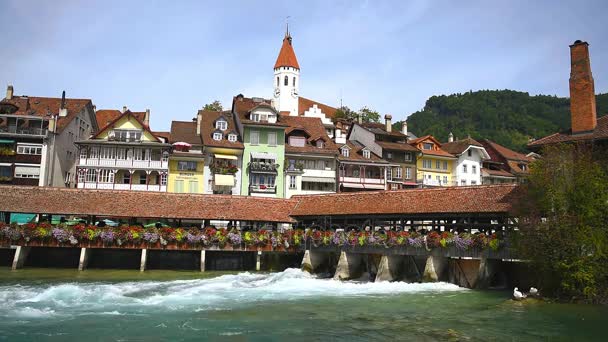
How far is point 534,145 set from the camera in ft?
95.3

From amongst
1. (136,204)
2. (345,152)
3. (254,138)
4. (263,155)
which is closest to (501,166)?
(345,152)

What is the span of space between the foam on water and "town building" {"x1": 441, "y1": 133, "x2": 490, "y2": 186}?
32.8m

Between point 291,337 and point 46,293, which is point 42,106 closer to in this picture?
point 46,293

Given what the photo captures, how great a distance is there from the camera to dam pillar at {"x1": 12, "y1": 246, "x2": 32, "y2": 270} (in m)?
31.7

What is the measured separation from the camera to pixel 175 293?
79.4 ft

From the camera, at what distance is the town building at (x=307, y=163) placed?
159 ft

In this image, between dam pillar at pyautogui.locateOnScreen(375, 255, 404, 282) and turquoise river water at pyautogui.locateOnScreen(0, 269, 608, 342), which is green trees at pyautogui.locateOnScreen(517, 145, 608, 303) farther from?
dam pillar at pyautogui.locateOnScreen(375, 255, 404, 282)

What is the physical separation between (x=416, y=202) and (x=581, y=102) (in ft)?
31.8

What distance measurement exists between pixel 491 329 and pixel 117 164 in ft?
118

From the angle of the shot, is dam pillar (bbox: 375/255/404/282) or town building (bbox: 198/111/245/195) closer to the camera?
dam pillar (bbox: 375/255/404/282)

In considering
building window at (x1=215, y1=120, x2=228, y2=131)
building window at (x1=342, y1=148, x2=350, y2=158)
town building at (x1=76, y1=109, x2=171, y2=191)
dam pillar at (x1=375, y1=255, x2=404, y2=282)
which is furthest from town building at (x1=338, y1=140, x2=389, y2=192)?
dam pillar at (x1=375, y1=255, x2=404, y2=282)

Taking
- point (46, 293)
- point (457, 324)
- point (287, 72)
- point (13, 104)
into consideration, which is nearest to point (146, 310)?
point (46, 293)

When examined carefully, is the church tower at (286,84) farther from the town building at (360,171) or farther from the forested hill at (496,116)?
the forested hill at (496,116)

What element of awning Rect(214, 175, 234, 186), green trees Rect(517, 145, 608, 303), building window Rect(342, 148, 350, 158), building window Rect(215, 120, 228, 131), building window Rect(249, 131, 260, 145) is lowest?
green trees Rect(517, 145, 608, 303)
